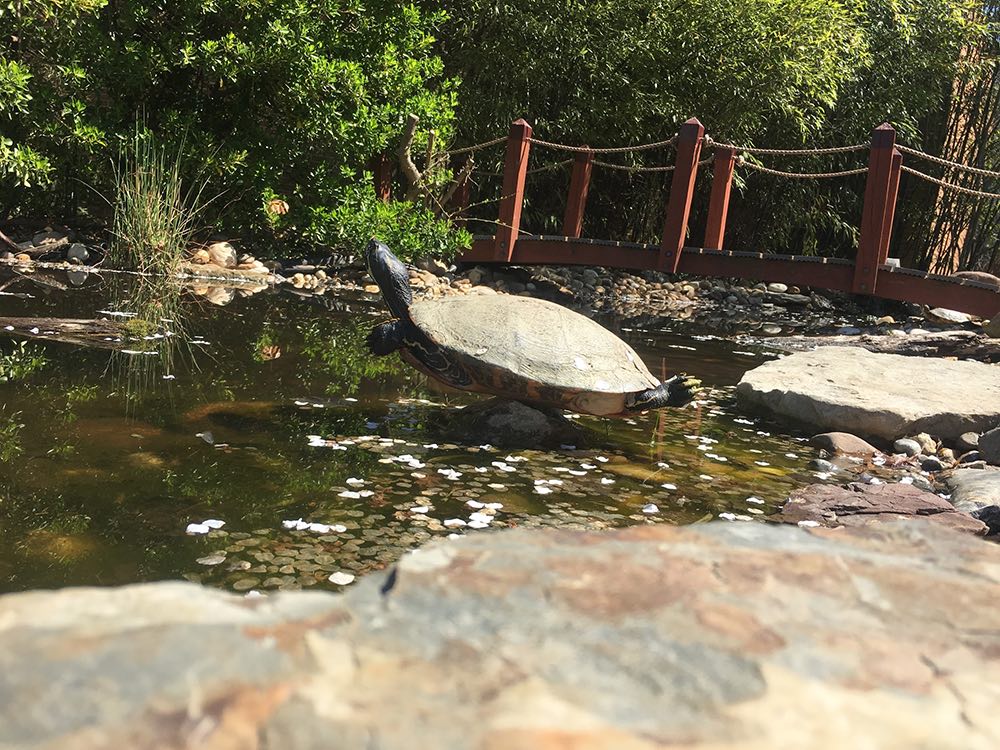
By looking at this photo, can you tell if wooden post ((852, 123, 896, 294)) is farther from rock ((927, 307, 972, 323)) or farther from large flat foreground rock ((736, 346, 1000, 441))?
large flat foreground rock ((736, 346, 1000, 441))

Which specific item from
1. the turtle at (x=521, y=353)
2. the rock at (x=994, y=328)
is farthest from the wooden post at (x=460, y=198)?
the turtle at (x=521, y=353)

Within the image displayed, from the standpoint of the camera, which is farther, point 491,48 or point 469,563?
point 491,48

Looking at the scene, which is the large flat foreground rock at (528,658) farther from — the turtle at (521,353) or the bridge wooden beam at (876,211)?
the bridge wooden beam at (876,211)

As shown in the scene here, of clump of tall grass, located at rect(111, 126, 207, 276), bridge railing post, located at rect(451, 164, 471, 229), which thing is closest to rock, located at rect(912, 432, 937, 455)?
clump of tall grass, located at rect(111, 126, 207, 276)

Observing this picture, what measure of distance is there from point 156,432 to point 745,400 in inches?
125

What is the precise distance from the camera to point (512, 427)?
4277 millimetres

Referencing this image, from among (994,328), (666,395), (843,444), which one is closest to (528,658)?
(666,395)

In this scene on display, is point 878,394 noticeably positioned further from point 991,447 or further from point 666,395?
point 666,395

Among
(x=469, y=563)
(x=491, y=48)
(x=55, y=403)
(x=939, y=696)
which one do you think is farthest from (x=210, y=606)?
(x=491, y=48)

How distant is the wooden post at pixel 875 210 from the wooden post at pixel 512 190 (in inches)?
149

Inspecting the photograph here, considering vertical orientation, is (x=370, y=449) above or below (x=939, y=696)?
below

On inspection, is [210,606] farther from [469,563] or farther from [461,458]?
[461,458]

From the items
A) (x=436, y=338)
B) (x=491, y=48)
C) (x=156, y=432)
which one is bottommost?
(x=156, y=432)

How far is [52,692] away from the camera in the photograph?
0.87 meters
